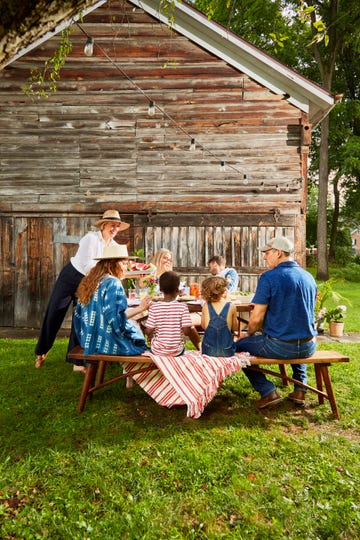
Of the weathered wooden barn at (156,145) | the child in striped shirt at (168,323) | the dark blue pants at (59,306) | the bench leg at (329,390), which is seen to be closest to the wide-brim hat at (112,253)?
the child in striped shirt at (168,323)

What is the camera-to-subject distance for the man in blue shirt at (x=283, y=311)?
4258 millimetres

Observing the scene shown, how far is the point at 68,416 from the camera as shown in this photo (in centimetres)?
439

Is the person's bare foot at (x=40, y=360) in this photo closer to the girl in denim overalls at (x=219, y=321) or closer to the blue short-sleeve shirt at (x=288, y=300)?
the girl in denim overalls at (x=219, y=321)

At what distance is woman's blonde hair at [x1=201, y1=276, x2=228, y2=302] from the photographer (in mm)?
4383

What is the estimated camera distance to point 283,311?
14.1 ft

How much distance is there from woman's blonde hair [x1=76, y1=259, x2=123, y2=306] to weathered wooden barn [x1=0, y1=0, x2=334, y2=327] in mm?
4594

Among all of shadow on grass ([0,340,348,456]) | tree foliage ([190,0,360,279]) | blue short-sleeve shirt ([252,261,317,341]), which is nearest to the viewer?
shadow on grass ([0,340,348,456])

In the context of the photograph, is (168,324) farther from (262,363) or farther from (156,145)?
(156,145)

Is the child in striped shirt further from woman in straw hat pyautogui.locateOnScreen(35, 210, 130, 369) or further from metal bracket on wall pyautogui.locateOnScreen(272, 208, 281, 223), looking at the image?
metal bracket on wall pyautogui.locateOnScreen(272, 208, 281, 223)

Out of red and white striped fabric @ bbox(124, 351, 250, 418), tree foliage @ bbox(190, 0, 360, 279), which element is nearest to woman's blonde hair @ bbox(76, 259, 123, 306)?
red and white striped fabric @ bbox(124, 351, 250, 418)

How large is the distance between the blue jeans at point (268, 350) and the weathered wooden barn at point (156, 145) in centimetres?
455

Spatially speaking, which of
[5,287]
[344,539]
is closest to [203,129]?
[5,287]

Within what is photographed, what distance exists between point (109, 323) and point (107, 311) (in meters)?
0.14

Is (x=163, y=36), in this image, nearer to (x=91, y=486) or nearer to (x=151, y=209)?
(x=151, y=209)
